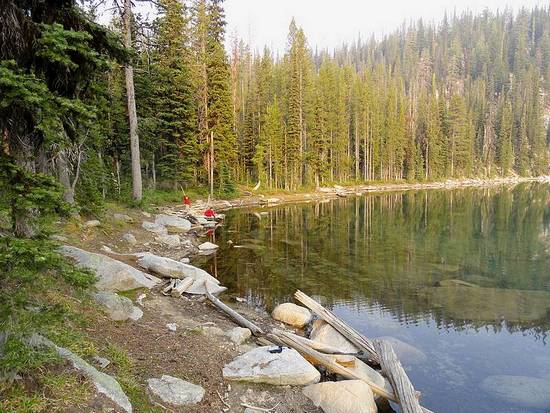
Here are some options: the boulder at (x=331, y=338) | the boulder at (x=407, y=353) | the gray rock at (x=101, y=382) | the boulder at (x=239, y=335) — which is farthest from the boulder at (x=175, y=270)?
the gray rock at (x=101, y=382)

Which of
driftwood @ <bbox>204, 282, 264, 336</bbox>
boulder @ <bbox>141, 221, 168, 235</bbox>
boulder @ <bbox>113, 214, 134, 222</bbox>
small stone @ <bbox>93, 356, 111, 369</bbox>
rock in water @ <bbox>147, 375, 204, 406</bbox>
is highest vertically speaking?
boulder @ <bbox>113, 214, 134, 222</bbox>

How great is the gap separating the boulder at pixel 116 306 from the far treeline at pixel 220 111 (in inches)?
93.5

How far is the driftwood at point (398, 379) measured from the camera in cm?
680

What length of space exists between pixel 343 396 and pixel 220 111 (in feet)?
113

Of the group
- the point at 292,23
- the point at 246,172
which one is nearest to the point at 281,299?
the point at 246,172

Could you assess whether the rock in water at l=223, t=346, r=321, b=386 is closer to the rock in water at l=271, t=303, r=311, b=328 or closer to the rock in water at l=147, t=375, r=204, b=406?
the rock in water at l=147, t=375, r=204, b=406

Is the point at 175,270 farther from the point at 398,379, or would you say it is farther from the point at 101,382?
the point at 101,382

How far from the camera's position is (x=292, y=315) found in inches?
440

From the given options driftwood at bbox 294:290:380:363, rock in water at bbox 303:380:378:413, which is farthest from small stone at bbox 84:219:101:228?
rock in water at bbox 303:380:378:413

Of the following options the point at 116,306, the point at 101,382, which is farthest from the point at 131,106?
the point at 101,382

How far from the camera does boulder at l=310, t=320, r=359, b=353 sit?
30.2 ft

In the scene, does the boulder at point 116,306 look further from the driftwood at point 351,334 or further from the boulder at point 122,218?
the boulder at point 122,218

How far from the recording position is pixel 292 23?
55750 millimetres

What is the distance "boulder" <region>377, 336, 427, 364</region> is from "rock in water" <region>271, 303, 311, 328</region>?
92.4 inches
